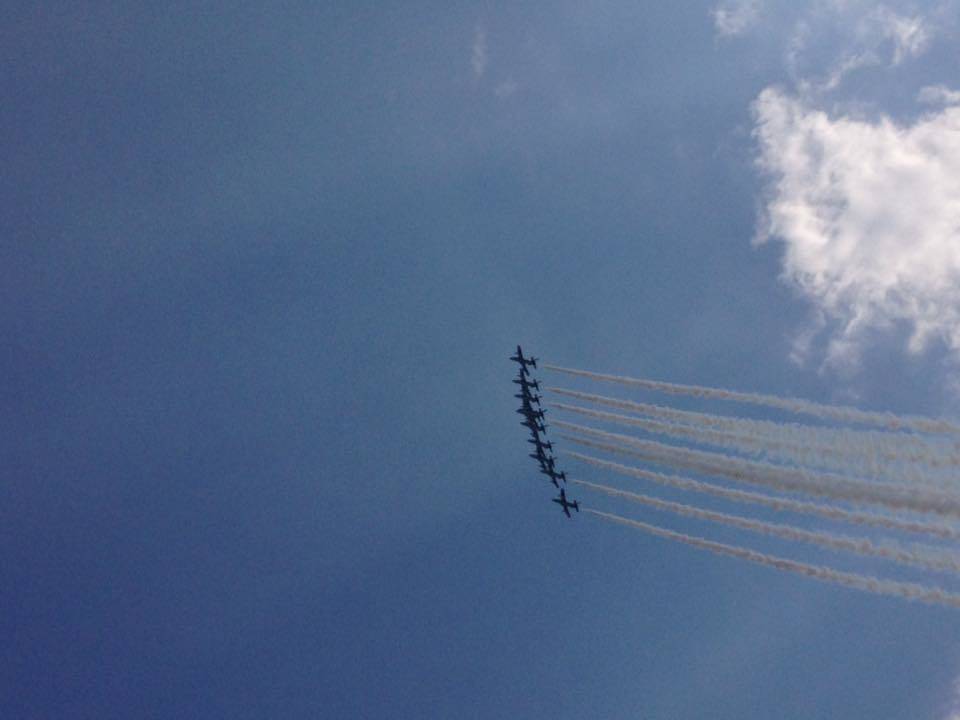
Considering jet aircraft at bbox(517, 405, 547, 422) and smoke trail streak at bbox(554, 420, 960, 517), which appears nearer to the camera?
smoke trail streak at bbox(554, 420, 960, 517)

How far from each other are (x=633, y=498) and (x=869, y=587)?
22.6 m

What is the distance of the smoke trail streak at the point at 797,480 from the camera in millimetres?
37325

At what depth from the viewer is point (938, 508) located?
3675 cm

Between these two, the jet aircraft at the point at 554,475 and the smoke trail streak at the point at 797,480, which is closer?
the smoke trail streak at the point at 797,480

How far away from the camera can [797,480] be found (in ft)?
148

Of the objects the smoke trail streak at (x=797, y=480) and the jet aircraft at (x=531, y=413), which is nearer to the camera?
the smoke trail streak at (x=797, y=480)

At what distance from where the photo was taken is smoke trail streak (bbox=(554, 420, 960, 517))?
37325 mm

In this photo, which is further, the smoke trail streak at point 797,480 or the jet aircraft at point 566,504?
the jet aircraft at point 566,504

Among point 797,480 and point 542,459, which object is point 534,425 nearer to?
point 542,459

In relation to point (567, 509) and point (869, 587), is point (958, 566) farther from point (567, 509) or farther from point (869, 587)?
point (567, 509)

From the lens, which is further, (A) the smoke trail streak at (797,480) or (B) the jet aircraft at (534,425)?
(B) the jet aircraft at (534,425)

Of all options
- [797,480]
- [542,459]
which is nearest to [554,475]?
[542,459]

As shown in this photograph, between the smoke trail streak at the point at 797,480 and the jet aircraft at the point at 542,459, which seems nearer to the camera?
the smoke trail streak at the point at 797,480

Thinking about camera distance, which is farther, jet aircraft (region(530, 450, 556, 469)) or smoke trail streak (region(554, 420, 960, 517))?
jet aircraft (region(530, 450, 556, 469))
